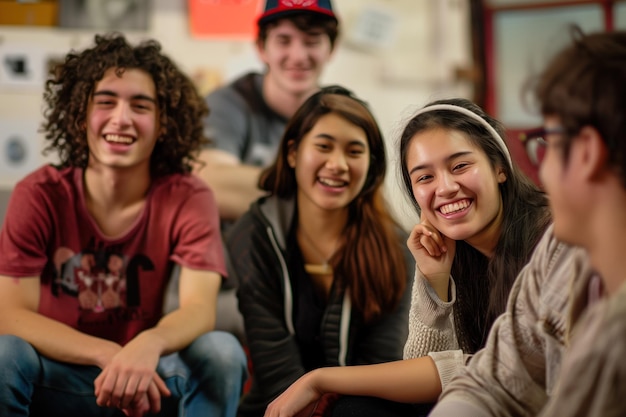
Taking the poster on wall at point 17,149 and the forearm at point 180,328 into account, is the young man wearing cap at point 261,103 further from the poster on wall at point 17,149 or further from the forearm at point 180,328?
the poster on wall at point 17,149

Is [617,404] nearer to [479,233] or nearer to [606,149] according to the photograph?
[606,149]

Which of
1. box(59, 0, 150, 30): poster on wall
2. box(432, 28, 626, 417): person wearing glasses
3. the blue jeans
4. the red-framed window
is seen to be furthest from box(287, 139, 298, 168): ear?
the red-framed window

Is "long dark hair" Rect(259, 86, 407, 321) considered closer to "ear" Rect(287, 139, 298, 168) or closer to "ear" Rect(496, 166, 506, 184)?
"ear" Rect(287, 139, 298, 168)

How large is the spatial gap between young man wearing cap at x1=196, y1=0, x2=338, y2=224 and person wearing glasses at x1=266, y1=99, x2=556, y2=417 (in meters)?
0.70

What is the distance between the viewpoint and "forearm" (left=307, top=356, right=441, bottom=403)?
1040mm

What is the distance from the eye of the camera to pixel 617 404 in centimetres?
69

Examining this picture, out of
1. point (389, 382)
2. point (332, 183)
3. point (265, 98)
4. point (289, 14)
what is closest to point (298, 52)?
point (289, 14)

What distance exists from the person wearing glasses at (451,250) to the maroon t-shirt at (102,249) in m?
0.45

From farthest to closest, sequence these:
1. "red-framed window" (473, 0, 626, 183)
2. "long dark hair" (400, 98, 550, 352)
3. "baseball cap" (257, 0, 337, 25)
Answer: "red-framed window" (473, 0, 626, 183), "baseball cap" (257, 0, 337, 25), "long dark hair" (400, 98, 550, 352)

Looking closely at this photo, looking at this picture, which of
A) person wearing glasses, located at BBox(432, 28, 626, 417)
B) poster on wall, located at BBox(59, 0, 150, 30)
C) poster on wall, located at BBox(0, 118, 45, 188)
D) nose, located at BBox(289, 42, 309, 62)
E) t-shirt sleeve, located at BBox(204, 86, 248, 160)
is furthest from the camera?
poster on wall, located at BBox(59, 0, 150, 30)

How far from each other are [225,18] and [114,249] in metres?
1.41

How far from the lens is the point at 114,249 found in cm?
139

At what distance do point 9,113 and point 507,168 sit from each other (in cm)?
187

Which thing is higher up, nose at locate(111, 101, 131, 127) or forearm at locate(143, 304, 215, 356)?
nose at locate(111, 101, 131, 127)
